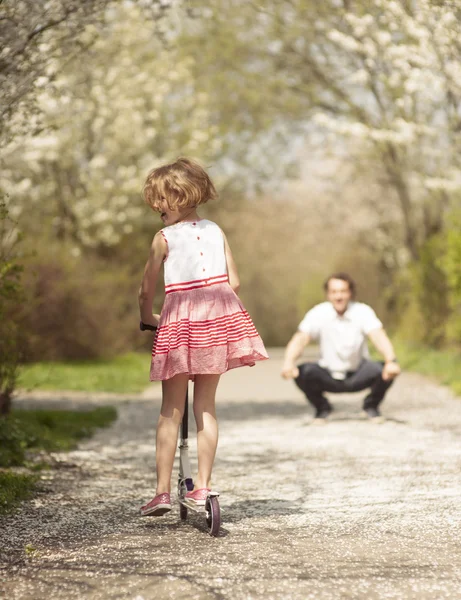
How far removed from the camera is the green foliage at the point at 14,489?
5.77m

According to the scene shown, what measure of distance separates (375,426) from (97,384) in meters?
6.93

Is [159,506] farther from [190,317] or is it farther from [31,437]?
[31,437]

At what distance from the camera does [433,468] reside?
23.1 ft

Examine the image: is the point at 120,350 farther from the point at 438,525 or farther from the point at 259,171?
the point at 438,525

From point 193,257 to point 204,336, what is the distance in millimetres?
431

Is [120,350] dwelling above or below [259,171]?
below

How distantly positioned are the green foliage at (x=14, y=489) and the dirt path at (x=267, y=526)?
0.11 meters

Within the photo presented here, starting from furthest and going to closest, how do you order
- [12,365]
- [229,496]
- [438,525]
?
[12,365], [229,496], [438,525]

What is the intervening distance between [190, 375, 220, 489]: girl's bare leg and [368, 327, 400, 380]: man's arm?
437 cm

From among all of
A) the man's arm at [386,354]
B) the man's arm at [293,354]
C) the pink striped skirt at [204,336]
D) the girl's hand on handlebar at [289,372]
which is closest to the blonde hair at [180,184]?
the pink striped skirt at [204,336]

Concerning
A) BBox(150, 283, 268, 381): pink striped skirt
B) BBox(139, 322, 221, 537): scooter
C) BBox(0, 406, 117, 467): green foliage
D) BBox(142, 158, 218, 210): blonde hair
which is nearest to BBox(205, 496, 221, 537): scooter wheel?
BBox(139, 322, 221, 537): scooter

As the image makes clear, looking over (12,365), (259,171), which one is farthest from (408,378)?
(259,171)

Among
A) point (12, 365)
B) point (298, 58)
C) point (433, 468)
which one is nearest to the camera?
point (433, 468)

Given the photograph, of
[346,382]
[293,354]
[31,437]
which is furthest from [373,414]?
[31,437]
